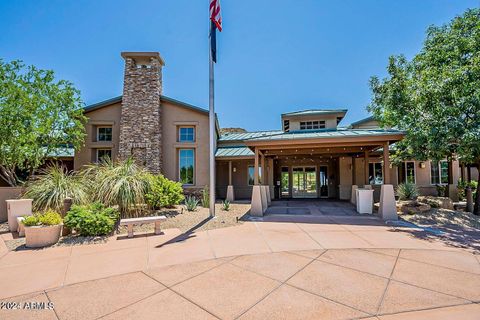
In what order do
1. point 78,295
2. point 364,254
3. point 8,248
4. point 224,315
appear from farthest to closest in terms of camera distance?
point 8,248 → point 364,254 → point 78,295 → point 224,315

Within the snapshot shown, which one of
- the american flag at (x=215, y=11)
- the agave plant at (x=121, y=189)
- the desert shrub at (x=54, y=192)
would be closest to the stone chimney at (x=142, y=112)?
the agave plant at (x=121, y=189)

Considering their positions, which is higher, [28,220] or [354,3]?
[354,3]

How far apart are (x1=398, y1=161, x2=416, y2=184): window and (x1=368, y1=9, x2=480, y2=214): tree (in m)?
5.26

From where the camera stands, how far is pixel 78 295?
337 cm

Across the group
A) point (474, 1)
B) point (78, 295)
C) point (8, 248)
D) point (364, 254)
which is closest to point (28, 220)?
point (8, 248)

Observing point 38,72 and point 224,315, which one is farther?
point 38,72

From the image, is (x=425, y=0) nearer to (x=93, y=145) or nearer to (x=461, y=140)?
(x=461, y=140)

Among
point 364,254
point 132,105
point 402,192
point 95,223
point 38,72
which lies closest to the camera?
point 364,254

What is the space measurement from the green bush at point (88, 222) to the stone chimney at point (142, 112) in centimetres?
703

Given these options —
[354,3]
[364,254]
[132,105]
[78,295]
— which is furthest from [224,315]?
[132,105]

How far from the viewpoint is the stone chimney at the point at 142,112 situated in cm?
1394

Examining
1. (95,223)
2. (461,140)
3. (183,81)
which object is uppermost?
(183,81)

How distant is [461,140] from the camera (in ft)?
27.0

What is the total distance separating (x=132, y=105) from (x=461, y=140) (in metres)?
16.3
